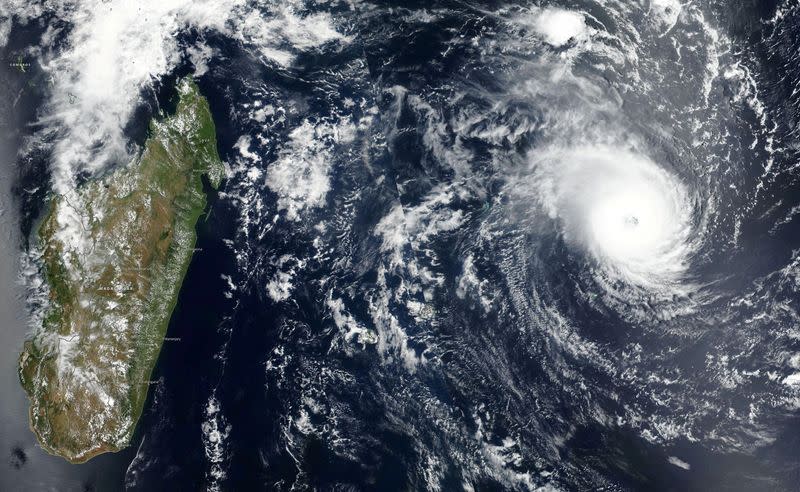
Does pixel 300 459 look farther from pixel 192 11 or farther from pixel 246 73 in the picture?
pixel 192 11

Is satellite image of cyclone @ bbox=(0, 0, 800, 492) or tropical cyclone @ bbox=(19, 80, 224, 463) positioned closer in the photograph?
satellite image of cyclone @ bbox=(0, 0, 800, 492)

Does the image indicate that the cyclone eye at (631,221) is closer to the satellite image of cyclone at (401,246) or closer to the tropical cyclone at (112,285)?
the satellite image of cyclone at (401,246)

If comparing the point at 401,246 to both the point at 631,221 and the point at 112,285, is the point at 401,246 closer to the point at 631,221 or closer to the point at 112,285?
the point at 631,221

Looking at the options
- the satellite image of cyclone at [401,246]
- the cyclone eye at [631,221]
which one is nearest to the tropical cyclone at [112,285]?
the satellite image of cyclone at [401,246]

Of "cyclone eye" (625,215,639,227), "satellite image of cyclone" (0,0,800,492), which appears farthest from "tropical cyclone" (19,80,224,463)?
"cyclone eye" (625,215,639,227)

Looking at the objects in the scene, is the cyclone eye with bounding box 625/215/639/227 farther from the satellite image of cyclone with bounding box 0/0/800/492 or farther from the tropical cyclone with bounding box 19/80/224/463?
the tropical cyclone with bounding box 19/80/224/463

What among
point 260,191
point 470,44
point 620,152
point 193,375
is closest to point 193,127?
point 260,191
